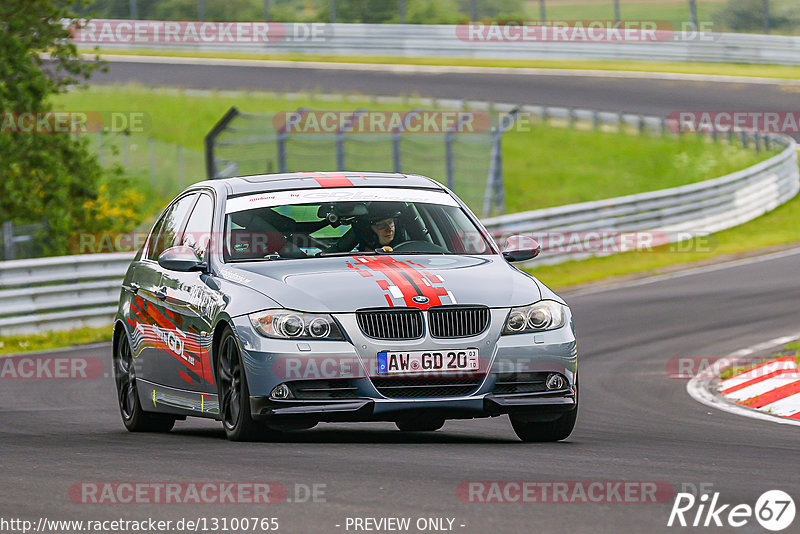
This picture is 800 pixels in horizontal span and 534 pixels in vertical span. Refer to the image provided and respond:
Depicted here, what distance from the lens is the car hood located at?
26.0 ft

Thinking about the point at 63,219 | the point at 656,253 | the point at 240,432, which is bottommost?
the point at 656,253

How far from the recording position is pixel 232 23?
1983 inches

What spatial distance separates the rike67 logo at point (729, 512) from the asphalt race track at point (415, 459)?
0.07 meters

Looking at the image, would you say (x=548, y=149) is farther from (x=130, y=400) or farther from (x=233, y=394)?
(x=233, y=394)

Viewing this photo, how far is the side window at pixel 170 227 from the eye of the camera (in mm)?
9906

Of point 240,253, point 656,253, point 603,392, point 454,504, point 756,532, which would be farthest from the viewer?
point 656,253

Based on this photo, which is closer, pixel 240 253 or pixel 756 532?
Answer: pixel 756 532

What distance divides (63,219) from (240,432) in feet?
48.4

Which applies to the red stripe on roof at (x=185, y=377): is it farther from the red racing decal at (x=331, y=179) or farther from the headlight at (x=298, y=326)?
the red racing decal at (x=331, y=179)

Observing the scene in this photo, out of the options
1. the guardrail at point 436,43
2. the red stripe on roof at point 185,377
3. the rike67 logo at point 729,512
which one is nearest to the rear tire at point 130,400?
the red stripe on roof at point 185,377

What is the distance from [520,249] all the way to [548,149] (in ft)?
91.8

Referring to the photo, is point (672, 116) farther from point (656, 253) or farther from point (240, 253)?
point (240, 253)

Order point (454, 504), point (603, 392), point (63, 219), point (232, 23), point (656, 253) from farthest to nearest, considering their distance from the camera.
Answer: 1. point (232, 23)
2. point (656, 253)
3. point (63, 219)
4. point (603, 392)
5. point (454, 504)

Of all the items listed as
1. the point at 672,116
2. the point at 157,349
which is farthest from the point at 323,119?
the point at 157,349
